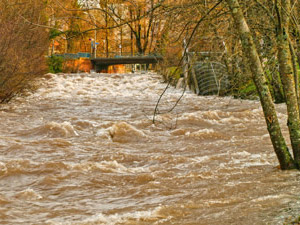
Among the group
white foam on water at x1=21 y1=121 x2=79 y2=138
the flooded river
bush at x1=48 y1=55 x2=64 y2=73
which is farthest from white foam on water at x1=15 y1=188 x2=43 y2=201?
bush at x1=48 y1=55 x2=64 y2=73

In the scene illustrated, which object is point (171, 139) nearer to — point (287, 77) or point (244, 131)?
point (244, 131)

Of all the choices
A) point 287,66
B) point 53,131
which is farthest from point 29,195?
point 53,131

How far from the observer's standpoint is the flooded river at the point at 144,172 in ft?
16.6

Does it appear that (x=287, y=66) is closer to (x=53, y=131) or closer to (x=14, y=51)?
(x=53, y=131)

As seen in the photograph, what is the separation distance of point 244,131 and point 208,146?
1.89m

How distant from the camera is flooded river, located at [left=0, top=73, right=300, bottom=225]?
16.6 ft

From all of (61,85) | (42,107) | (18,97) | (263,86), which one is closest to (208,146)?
(263,86)

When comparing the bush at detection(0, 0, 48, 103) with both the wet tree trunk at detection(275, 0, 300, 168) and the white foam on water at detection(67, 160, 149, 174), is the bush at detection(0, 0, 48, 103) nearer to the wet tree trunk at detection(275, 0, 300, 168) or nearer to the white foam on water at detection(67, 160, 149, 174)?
the white foam on water at detection(67, 160, 149, 174)

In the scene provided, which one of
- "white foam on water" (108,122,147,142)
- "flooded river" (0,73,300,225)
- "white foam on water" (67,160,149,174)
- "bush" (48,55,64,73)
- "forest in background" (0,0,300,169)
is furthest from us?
"bush" (48,55,64,73)

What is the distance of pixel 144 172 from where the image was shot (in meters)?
7.37

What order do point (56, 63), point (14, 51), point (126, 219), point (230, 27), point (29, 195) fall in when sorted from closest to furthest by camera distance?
point (126, 219) → point (29, 195) → point (230, 27) → point (14, 51) → point (56, 63)

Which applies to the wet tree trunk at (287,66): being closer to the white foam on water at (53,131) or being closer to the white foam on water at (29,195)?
the white foam on water at (29,195)

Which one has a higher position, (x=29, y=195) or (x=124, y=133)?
(x=124, y=133)

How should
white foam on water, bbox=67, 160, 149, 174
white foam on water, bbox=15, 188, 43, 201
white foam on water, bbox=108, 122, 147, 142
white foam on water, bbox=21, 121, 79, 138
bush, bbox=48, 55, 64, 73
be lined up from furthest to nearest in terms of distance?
bush, bbox=48, 55, 64, 73
white foam on water, bbox=21, 121, 79, 138
white foam on water, bbox=108, 122, 147, 142
white foam on water, bbox=67, 160, 149, 174
white foam on water, bbox=15, 188, 43, 201
